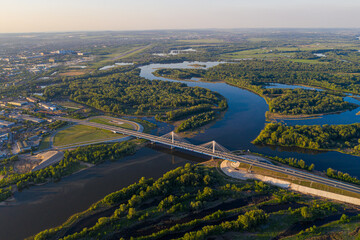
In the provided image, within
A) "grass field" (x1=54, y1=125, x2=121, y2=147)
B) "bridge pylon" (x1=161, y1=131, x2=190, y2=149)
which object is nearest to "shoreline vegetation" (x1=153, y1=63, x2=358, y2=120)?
"bridge pylon" (x1=161, y1=131, x2=190, y2=149)

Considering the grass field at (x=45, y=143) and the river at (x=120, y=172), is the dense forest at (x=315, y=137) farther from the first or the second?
the grass field at (x=45, y=143)

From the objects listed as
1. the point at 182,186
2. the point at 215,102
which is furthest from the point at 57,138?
the point at 215,102

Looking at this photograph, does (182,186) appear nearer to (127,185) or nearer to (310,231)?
(127,185)

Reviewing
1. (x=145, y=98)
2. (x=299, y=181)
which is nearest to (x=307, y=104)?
(x=299, y=181)

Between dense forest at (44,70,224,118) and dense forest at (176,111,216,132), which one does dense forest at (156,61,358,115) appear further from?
dense forest at (176,111,216,132)

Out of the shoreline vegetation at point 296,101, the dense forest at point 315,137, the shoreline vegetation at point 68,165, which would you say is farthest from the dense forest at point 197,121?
the shoreline vegetation at point 296,101
